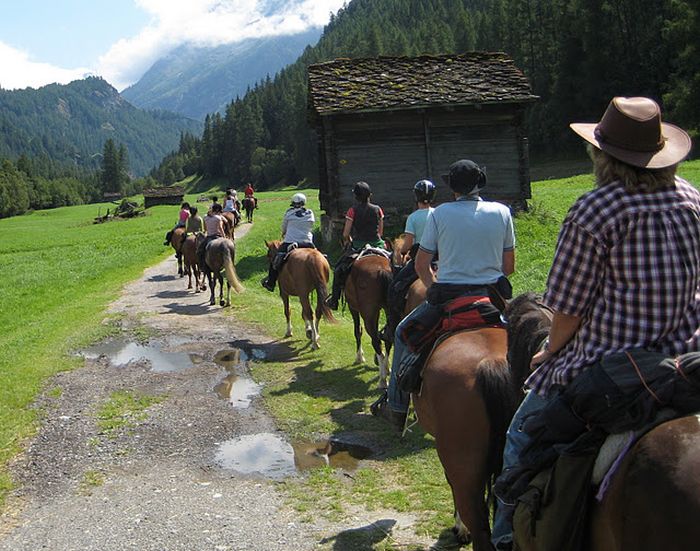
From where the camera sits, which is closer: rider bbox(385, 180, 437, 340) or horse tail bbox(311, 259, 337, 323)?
rider bbox(385, 180, 437, 340)

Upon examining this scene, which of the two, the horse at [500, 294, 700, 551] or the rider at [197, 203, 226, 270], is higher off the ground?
the horse at [500, 294, 700, 551]

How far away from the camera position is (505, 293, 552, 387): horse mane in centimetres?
422

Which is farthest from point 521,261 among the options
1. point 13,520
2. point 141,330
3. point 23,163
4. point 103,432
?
point 23,163

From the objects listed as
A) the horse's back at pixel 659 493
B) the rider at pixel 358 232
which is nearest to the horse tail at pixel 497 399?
the horse's back at pixel 659 493

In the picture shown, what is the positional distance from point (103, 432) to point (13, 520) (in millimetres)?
2287

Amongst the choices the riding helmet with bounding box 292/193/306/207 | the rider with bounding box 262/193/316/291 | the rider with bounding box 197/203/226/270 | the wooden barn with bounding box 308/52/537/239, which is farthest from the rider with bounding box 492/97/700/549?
the wooden barn with bounding box 308/52/537/239

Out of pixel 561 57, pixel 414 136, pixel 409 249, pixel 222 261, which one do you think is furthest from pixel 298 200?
pixel 561 57

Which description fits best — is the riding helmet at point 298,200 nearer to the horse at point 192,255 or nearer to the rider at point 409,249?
the rider at point 409,249

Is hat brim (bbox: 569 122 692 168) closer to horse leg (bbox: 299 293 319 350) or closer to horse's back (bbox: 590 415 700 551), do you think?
horse's back (bbox: 590 415 700 551)

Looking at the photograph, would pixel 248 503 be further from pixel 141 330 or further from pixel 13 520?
pixel 141 330

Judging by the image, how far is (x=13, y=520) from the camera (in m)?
6.52

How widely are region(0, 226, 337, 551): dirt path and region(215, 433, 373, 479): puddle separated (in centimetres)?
18

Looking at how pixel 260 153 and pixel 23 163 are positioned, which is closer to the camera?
pixel 260 153

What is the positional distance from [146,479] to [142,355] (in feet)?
20.5
